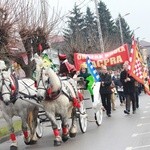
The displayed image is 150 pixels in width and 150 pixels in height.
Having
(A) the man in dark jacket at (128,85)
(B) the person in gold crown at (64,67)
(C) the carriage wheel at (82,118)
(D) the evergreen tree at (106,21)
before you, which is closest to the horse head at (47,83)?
(B) the person in gold crown at (64,67)

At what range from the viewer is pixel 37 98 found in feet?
39.0

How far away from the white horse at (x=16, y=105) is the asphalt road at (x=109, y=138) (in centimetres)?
48

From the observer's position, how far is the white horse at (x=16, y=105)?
11750 millimetres

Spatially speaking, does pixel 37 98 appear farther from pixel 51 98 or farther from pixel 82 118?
pixel 82 118

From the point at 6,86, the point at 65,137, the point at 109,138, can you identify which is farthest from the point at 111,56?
the point at 6,86

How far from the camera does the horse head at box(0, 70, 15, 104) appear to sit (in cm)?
1152

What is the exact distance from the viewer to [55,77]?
478 inches

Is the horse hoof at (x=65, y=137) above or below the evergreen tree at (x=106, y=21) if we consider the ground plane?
below

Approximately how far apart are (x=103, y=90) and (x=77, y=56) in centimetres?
412

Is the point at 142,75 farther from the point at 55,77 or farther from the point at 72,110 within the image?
the point at 55,77

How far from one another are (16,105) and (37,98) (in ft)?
2.15

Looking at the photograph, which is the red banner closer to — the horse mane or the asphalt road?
the asphalt road

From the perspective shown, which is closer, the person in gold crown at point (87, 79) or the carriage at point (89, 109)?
the carriage at point (89, 109)

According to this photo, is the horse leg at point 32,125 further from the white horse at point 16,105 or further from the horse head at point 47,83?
the horse head at point 47,83
